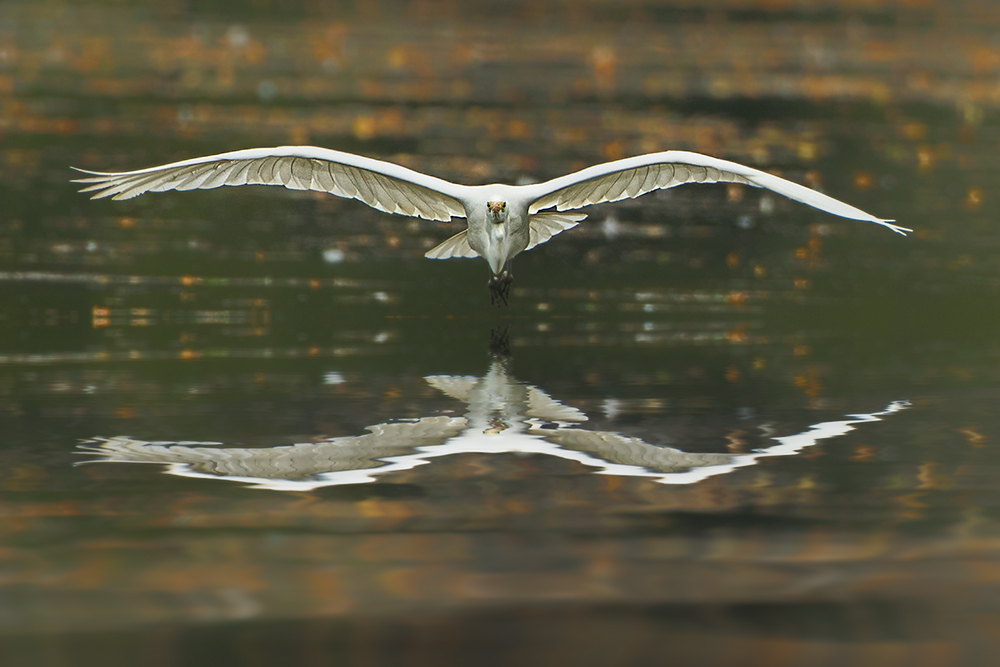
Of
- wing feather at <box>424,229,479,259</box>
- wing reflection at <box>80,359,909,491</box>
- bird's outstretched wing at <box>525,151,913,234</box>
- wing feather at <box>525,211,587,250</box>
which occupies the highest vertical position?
bird's outstretched wing at <box>525,151,913,234</box>

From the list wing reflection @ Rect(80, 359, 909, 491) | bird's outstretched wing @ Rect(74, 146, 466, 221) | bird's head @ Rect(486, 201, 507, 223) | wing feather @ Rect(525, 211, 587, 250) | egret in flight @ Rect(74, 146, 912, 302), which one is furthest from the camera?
wing feather @ Rect(525, 211, 587, 250)

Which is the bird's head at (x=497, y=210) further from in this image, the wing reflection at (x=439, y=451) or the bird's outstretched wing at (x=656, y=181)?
the wing reflection at (x=439, y=451)

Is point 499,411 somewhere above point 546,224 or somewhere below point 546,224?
below

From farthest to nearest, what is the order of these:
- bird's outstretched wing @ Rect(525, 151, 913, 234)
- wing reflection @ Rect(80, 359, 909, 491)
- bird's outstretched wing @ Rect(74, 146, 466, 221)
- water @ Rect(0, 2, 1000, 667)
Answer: bird's outstretched wing @ Rect(74, 146, 466, 221)
bird's outstretched wing @ Rect(525, 151, 913, 234)
wing reflection @ Rect(80, 359, 909, 491)
water @ Rect(0, 2, 1000, 667)

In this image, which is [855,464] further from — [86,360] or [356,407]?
[86,360]

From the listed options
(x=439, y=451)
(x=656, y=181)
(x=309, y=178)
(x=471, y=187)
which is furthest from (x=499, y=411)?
(x=309, y=178)

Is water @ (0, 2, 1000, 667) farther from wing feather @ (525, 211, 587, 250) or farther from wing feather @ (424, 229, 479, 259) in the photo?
wing feather @ (525, 211, 587, 250)

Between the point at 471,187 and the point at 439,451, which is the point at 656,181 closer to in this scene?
the point at 471,187

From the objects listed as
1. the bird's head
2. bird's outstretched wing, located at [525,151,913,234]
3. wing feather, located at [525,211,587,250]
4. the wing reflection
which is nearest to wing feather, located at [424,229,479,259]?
wing feather, located at [525,211,587,250]
